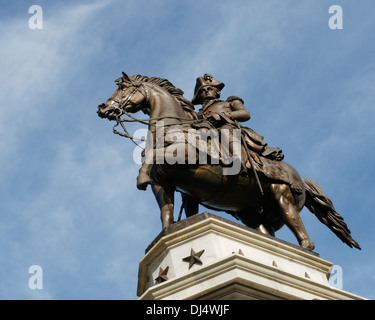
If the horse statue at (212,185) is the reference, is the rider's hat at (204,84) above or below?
above

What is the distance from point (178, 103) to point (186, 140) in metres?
1.65

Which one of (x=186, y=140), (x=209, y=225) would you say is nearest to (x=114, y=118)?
(x=186, y=140)

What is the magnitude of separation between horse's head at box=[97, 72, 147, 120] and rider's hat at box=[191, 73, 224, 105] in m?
1.49

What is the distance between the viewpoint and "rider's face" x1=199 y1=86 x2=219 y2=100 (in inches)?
499

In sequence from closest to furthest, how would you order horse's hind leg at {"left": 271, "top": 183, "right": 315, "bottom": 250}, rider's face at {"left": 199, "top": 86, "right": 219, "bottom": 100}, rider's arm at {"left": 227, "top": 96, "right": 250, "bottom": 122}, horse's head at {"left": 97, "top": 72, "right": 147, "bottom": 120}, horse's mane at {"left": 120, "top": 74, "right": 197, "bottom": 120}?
horse's hind leg at {"left": 271, "top": 183, "right": 315, "bottom": 250} → horse's head at {"left": 97, "top": 72, "right": 147, "bottom": 120} → rider's arm at {"left": 227, "top": 96, "right": 250, "bottom": 122} → horse's mane at {"left": 120, "top": 74, "right": 197, "bottom": 120} → rider's face at {"left": 199, "top": 86, "right": 219, "bottom": 100}

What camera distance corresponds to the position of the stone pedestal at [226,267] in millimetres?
7879

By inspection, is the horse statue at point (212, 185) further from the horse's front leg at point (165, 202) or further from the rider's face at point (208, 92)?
the rider's face at point (208, 92)

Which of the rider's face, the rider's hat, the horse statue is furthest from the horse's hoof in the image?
the rider's hat

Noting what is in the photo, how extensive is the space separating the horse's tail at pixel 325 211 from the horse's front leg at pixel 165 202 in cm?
287

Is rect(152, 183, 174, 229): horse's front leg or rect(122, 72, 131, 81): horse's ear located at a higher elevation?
rect(122, 72, 131, 81): horse's ear

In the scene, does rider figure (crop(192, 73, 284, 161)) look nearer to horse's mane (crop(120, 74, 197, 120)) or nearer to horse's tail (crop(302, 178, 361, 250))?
horse's mane (crop(120, 74, 197, 120))

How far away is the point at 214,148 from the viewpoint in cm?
1030

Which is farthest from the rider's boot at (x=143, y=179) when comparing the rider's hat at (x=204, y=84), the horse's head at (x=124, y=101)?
the rider's hat at (x=204, y=84)
